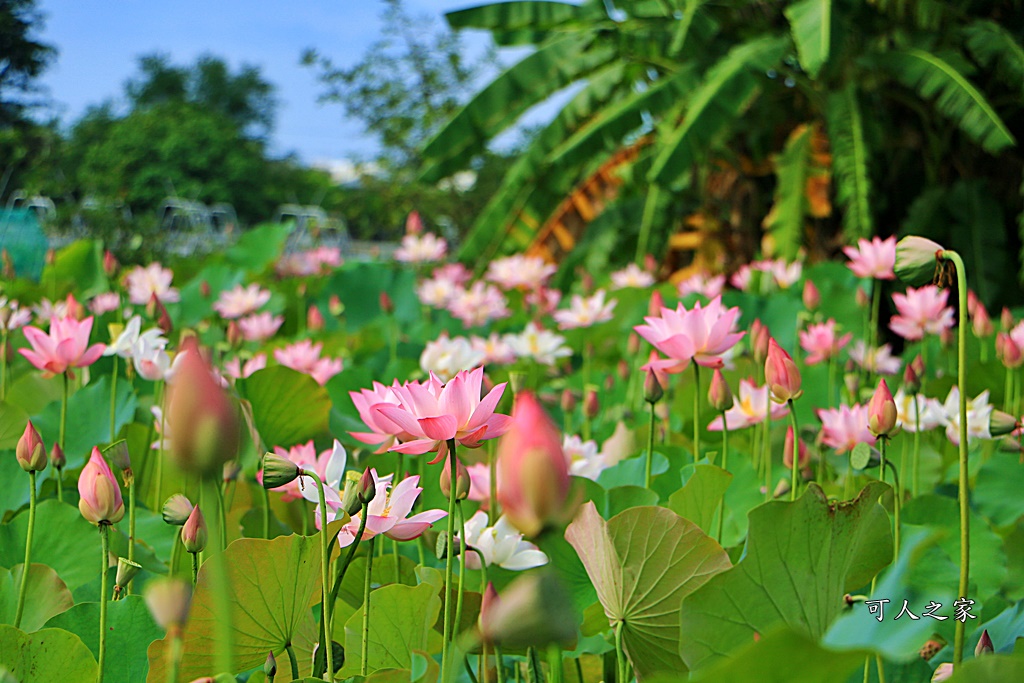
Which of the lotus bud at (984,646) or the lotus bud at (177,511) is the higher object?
the lotus bud at (177,511)

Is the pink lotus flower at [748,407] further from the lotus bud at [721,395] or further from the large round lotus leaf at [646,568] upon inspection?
the large round lotus leaf at [646,568]

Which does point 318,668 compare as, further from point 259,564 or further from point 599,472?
point 599,472

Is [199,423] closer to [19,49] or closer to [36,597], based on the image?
[36,597]

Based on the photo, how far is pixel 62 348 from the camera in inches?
41.5

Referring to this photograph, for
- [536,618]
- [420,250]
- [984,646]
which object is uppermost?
[420,250]

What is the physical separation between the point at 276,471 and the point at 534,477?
0.34 metres

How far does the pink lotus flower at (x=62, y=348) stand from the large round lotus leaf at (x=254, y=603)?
20.3 inches

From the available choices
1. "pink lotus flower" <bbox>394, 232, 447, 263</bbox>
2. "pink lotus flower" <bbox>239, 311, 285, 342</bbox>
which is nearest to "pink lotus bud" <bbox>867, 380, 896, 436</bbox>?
A: "pink lotus flower" <bbox>239, 311, 285, 342</bbox>

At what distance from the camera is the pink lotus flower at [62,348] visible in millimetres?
1047

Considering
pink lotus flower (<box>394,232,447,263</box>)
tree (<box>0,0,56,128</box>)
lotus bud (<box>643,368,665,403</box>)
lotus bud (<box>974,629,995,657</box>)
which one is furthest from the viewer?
tree (<box>0,0,56,128</box>)

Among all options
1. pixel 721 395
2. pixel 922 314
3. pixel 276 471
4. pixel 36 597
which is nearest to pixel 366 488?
pixel 276 471

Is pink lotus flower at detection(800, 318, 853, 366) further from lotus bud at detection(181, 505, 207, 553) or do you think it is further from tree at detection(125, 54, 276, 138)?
tree at detection(125, 54, 276, 138)

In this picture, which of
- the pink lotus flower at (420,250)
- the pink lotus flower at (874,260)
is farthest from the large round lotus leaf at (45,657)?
the pink lotus flower at (420,250)

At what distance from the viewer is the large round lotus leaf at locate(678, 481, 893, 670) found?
0.61 meters
